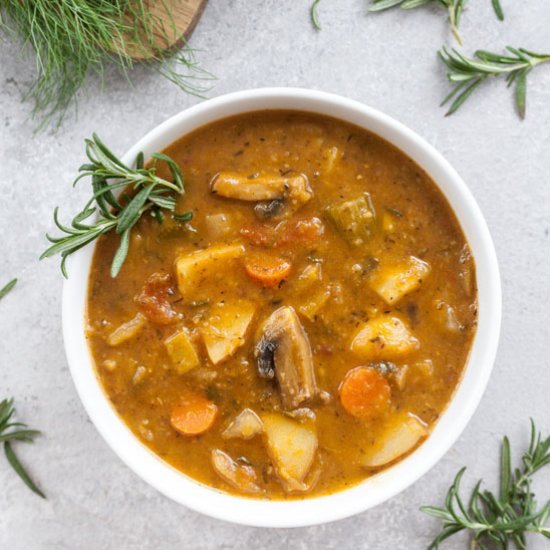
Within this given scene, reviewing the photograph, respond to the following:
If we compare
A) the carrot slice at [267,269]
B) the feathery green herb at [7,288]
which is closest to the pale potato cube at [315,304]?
the carrot slice at [267,269]

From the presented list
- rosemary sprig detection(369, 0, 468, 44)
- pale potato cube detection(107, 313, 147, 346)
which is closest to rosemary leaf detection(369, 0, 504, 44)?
rosemary sprig detection(369, 0, 468, 44)

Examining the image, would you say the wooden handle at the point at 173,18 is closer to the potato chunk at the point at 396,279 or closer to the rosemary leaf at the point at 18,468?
the potato chunk at the point at 396,279

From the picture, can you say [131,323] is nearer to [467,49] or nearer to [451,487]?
[451,487]

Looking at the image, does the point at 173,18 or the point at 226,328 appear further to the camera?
the point at 173,18

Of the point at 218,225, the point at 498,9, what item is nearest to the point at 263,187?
the point at 218,225

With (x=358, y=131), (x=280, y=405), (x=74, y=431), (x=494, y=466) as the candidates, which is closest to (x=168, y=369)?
(x=280, y=405)

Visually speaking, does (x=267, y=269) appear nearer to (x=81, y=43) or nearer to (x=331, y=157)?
(x=331, y=157)

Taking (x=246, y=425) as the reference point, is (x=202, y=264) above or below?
above
